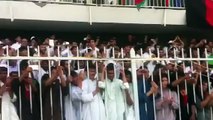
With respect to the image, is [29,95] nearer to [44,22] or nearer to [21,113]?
[21,113]

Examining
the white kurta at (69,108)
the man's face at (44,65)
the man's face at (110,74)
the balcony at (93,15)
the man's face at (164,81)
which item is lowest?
the white kurta at (69,108)

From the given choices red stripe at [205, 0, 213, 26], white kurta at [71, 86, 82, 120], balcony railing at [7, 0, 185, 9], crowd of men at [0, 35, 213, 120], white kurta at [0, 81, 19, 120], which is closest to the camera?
white kurta at [0, 81, 19, 120]

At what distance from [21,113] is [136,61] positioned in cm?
183

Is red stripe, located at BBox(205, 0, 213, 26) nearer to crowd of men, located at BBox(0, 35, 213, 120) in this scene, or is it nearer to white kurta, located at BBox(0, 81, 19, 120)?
crowd of men, located at BBox(0, 35, 213, 120)

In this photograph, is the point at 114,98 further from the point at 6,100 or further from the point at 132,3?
the point at 132,3

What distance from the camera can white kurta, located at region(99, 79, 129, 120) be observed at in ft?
24.0

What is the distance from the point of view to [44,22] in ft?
37.8

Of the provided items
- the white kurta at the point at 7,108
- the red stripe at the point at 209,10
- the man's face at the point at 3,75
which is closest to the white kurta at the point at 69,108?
the white kurta at the point at 7,108

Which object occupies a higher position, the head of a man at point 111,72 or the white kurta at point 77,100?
the head of a man at point 111,72

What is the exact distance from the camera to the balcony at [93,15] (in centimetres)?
1112

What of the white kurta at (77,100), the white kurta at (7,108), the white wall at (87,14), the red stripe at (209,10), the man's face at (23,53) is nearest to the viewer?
the white kurta at (7,108)

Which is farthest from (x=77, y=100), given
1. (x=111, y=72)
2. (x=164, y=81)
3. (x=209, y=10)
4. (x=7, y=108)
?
(x=209, y=10)

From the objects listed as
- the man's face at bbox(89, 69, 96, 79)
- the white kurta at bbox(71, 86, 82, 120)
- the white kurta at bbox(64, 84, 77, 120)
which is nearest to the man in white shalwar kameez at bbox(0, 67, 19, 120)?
the white kurta at bbox(64, 84, 77, 120)

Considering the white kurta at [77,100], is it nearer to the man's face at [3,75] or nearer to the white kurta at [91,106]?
the white kurta at [91,106]
